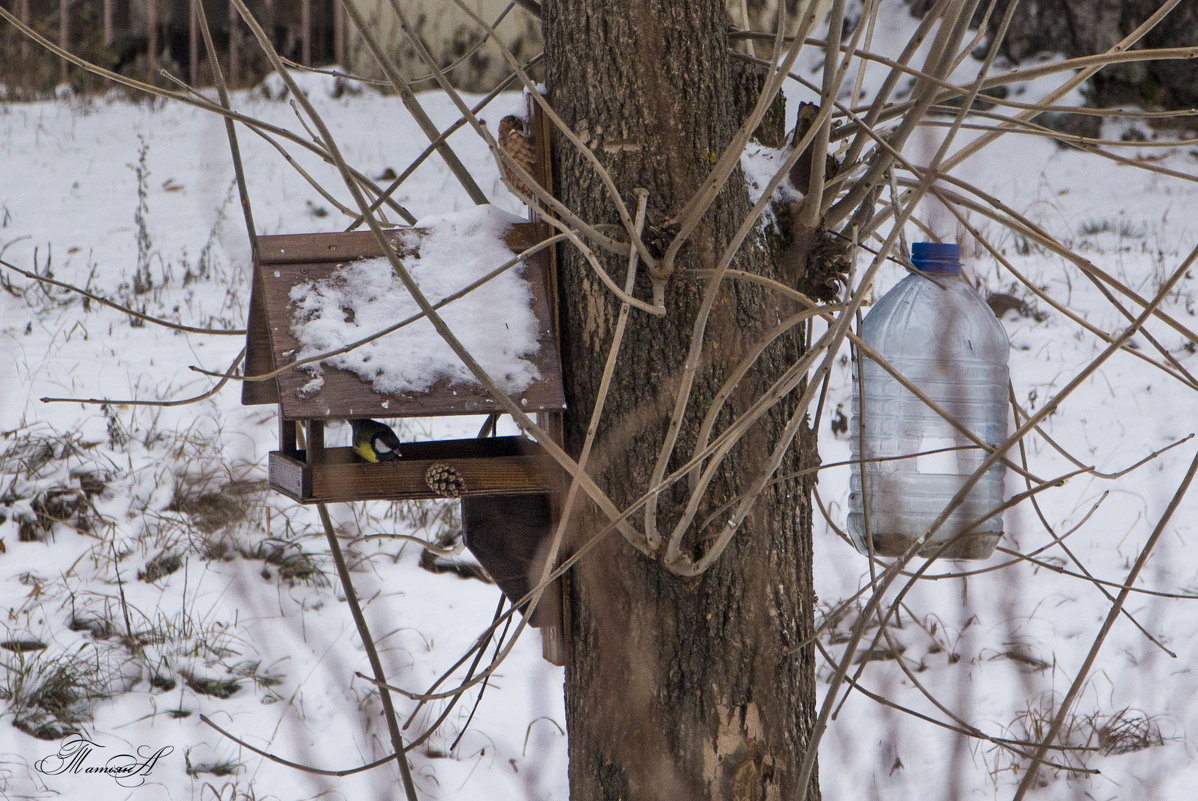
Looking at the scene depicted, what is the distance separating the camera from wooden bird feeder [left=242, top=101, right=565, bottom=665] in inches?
56.0

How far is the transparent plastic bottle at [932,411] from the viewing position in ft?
5.67

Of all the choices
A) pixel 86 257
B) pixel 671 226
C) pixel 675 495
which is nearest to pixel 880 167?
pixel 671 226

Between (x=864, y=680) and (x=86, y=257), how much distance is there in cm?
470

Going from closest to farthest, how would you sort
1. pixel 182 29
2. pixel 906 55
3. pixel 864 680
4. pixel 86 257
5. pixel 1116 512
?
pixel 906 55 < pixel 864 680 < pixel 1116 512 < pixel 86 257 < pixel 182 29

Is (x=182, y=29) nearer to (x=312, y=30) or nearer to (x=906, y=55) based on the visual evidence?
(x=312, y=30)

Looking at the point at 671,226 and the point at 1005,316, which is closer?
the point at 671,226

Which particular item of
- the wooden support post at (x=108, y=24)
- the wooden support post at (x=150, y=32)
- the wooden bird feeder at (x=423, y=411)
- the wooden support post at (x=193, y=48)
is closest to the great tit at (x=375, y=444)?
the wooden bird feeder at (x=423, y=411)

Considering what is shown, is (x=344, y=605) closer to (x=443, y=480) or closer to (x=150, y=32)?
(x=443, y=480)

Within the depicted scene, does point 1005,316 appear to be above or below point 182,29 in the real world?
below

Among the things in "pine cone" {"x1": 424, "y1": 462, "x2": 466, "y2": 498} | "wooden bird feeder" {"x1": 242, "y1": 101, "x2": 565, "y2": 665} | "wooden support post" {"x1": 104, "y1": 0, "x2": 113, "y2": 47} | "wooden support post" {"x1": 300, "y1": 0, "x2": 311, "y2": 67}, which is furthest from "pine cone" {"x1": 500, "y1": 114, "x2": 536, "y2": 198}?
"wooden support post" {"x1": 104, "y1": 0, "x2": 113, "y2": 47}

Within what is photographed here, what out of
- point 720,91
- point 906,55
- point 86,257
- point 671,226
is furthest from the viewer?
point 86,257

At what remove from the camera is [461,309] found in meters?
1.50

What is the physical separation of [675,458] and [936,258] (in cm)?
57

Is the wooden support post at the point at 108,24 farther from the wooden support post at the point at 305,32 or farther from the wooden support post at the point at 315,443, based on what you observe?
the wooden support post at the point at 315,443
